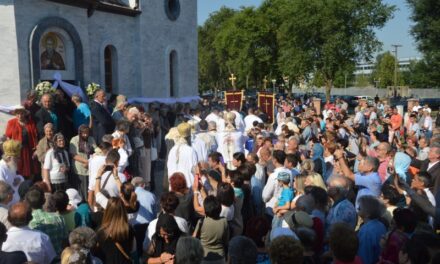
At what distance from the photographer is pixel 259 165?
25.7 ft

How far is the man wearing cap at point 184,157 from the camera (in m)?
7.93

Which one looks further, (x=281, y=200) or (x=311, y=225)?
(x=281, y=200)

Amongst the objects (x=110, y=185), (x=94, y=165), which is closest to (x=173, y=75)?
(x=94, y=165)

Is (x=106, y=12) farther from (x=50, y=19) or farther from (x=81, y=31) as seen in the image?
(x=50, y=19)

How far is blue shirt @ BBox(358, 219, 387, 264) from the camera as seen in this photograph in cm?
487

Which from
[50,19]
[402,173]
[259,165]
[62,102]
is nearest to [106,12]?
[50,19]

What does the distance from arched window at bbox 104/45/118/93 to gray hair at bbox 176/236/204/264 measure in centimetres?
1660

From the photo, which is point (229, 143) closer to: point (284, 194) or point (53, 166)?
point (53, 166)

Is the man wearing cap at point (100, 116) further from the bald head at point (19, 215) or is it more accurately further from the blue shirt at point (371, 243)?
the blue shirt at point (371, 243)

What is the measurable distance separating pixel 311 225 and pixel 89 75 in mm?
13911

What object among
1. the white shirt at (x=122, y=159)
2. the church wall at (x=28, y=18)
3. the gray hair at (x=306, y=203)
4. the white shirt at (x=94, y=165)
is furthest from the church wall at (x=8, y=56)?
the gray hair at (x=306, y=203)

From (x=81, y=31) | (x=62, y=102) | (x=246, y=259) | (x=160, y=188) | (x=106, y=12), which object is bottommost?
(x=160, y=188)

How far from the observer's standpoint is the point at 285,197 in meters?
6.28

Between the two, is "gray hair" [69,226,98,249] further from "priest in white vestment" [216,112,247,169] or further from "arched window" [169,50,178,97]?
"arched window" [169,50,178,97]
